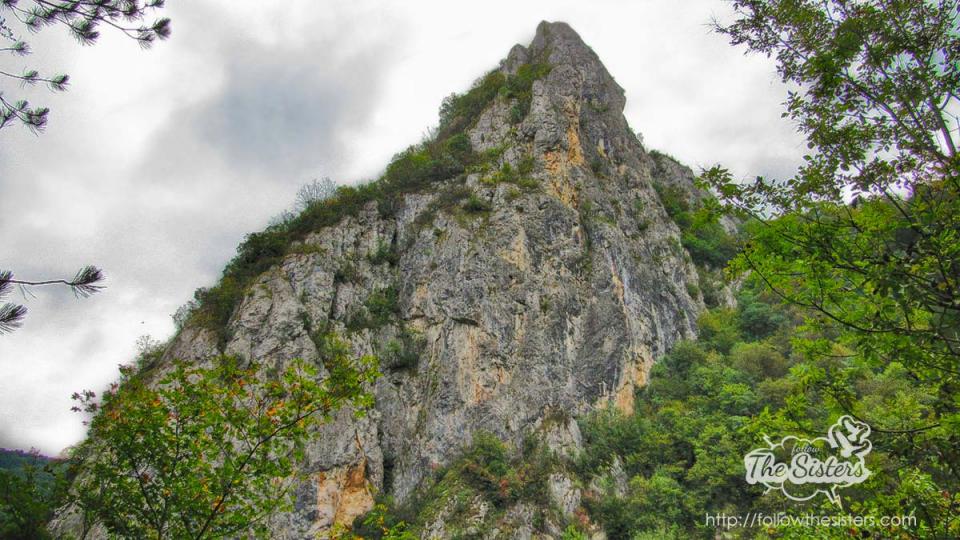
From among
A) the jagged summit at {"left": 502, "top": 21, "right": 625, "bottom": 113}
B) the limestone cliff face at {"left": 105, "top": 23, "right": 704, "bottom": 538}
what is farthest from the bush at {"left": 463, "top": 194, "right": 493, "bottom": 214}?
the jagged summit at {"left": 502, "top": 21, "right": 625, "bottom": 113}

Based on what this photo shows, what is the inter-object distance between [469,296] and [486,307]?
48.4 inches

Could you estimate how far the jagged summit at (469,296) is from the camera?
2567cm

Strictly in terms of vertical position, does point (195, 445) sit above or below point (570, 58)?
below

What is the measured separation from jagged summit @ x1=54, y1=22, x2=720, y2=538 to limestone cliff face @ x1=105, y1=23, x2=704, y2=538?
100 millimetres

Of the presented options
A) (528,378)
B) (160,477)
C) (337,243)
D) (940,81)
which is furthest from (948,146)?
(337,243)

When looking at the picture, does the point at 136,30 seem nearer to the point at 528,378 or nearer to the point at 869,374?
the point at 528,378

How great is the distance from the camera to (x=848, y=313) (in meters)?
5.09

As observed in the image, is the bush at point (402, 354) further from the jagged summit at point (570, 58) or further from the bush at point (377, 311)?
the jagged summit at point (570, 58)

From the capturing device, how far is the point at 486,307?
29.8m

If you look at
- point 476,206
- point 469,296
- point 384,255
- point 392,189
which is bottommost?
point 469,296

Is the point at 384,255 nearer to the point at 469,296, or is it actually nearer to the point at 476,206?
the point at 476,206

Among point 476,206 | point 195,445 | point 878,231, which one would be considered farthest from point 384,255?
point 878,231

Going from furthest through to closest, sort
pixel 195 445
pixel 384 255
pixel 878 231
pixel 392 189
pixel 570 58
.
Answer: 1. pixel 570 58
2. pixel 392 189
3. pixel 384 255
4. pixel 195 445
5. pixel 878 231

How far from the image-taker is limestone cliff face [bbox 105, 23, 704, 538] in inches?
1006
